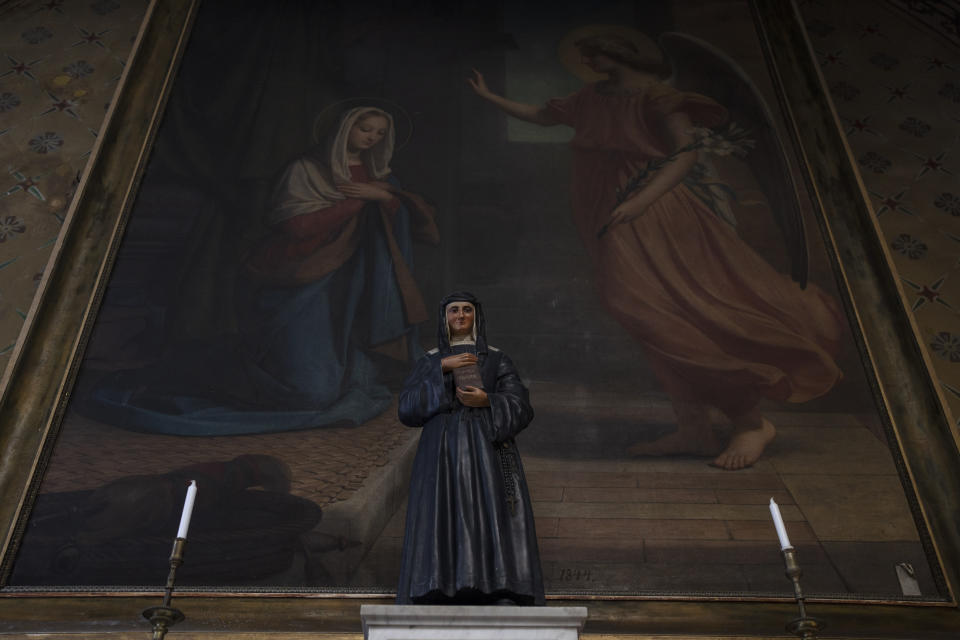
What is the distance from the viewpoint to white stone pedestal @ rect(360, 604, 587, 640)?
110 inches

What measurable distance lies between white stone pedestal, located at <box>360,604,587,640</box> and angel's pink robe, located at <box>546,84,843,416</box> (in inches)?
111

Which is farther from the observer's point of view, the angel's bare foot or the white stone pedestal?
the angel's bare foot

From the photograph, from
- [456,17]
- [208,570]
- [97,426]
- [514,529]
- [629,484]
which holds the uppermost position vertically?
[456,17]

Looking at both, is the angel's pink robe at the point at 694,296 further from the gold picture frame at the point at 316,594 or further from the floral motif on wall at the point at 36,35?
the floral motif on wall at the point at 36,35

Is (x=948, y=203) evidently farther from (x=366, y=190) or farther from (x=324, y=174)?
(x=324, y=174)

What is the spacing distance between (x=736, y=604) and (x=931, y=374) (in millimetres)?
1889

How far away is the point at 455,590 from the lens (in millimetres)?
3088

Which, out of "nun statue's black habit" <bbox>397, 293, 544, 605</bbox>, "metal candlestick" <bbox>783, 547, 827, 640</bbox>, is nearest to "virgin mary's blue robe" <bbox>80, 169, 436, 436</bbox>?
"nun statue's black habit" <bbox>397, 293, 544, 605</bbox>

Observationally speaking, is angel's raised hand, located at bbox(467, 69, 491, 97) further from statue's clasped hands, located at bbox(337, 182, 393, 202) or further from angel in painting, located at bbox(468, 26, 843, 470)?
statue's clasped hands, located at bbox(337, 182, 393, 202)

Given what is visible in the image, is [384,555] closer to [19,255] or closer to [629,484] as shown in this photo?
[629,484]

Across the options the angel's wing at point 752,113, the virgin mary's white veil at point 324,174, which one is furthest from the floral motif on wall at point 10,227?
the angel's wing at point 752,113

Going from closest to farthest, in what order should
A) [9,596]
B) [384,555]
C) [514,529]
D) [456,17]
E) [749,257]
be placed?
[514,529], [9,596], [384,555], [749,257], [456,17]

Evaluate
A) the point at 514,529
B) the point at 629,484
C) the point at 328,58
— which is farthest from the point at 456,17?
the point at 514,529

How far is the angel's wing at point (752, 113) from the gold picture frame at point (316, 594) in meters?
0.18
